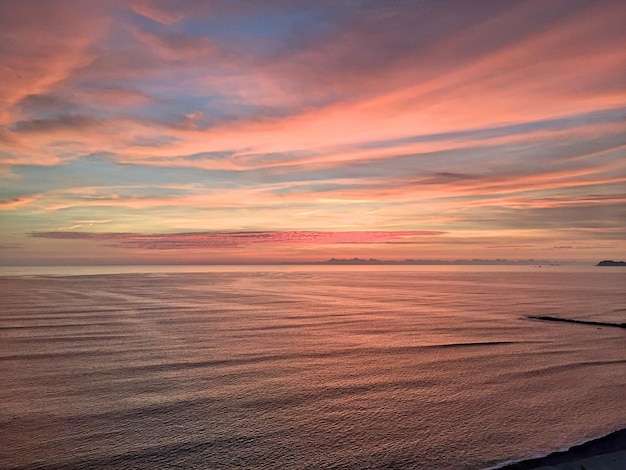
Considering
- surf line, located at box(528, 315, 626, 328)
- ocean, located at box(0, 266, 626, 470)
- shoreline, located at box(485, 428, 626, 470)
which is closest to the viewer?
shoreline, located at box(485, 428, 626, 470)

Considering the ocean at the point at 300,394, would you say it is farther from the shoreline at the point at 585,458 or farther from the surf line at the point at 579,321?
the surf line at the point at 579,321

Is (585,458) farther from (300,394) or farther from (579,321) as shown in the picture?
(579,321)

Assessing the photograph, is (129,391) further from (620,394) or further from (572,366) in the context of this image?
(572,366)

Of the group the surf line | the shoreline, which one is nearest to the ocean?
the shoreline

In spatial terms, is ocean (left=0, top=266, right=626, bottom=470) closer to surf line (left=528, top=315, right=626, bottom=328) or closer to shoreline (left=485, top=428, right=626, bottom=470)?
shoreline (left=485, top=428, right=626, bottom=470)

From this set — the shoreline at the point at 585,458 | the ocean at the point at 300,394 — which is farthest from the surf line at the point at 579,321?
the shoreline at the point at 585,458

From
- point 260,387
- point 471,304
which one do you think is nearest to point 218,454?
point 260,387

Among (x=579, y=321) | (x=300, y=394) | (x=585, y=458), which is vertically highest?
(x=300, y=394)

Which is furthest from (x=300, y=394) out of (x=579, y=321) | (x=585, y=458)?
(x=579, y=321)
